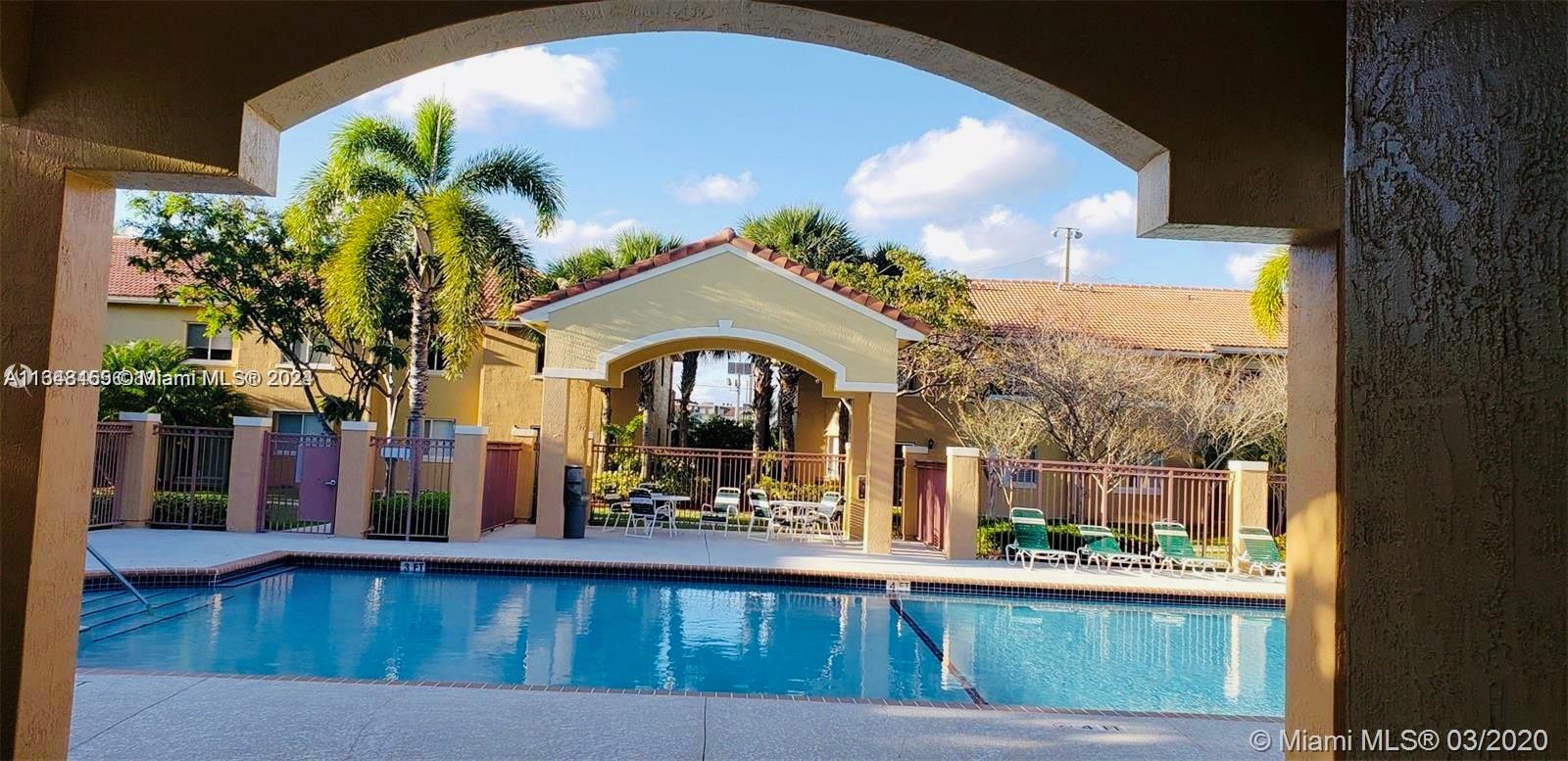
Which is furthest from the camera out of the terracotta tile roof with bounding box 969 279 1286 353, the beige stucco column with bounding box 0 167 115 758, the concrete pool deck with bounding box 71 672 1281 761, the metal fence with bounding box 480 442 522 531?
the terracotta tile roof with bounding box 969 279 1286 353

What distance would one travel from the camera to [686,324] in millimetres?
16844

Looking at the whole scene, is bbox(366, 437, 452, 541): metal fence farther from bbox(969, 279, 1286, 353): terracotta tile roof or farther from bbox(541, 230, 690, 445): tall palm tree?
bbox(969, 279, 1286, 353): terracotta tile roof

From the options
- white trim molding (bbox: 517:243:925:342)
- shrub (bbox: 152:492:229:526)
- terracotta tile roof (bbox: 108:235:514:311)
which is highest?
terracotta tile roof (bbox: 108:235:514:311)

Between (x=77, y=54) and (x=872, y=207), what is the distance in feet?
89.2

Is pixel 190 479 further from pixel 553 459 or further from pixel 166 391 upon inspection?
pixel 166 391

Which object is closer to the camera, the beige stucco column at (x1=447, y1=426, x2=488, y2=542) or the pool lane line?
the pool lane line

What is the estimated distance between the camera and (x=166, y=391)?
22203 mm

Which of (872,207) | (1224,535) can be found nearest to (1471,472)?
(1224,535)

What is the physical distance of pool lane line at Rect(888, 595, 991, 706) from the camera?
336 inches

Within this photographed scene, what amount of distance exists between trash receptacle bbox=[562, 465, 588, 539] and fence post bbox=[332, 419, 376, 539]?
3.22 meters

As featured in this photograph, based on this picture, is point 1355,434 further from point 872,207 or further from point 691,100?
point 872,207

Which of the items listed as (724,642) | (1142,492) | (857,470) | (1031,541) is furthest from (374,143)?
(1142,492)

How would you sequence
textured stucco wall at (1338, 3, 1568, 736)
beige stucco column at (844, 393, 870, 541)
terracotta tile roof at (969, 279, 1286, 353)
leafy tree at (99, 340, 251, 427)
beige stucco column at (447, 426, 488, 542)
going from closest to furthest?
textured stucco wall at (1338, 3, 1568, 736) < beige stucco column at (447, 426, 488, 542) < beige stucco column at (844, 393, 870, 541) < leafy tree at (99, 340, 251, 427) < terracotta tile roof at (969, 279, 1286, 353)

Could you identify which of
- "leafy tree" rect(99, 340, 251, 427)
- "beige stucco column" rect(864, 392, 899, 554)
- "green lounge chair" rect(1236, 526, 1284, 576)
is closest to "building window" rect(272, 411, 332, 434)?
"leafy tree" rect(99, 340, 251, 427)
